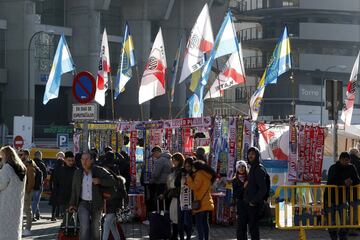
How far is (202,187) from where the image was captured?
15.3 m

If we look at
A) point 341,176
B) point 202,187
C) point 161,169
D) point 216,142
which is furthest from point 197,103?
point 202,187

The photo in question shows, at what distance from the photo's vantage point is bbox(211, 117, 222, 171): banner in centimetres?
2162

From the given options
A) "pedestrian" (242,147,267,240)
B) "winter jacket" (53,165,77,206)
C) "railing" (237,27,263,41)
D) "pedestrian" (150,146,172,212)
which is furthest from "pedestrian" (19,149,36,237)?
"railing" (237,27,263,41)

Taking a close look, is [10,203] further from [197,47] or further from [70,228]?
[197,47]

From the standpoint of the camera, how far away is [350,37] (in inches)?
3551

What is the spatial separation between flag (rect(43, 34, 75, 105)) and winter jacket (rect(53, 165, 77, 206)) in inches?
400

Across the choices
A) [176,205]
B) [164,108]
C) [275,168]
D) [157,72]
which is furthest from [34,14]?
[176,205]

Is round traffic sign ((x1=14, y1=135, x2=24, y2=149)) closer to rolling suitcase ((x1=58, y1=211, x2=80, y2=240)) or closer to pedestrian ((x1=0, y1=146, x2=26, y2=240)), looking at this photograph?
rolling suitcase ((x1=58, y1=211, x2=80, y2=240))

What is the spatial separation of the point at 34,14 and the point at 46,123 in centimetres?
952

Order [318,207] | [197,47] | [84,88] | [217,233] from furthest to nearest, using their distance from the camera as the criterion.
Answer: [197,47] < [217,233] < [84,88] < [318,207]

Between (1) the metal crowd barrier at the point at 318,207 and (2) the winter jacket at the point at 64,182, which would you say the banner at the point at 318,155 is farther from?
(1) the metal crowd barrier at the point at 318,207

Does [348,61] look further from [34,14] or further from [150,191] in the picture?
[150,191]

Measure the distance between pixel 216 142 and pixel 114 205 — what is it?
7.19m

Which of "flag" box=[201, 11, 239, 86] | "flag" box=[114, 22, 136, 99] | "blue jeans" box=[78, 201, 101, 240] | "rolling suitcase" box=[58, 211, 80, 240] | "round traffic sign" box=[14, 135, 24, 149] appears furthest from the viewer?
"round traffic sign" box=[14, 135, 24, 149]
